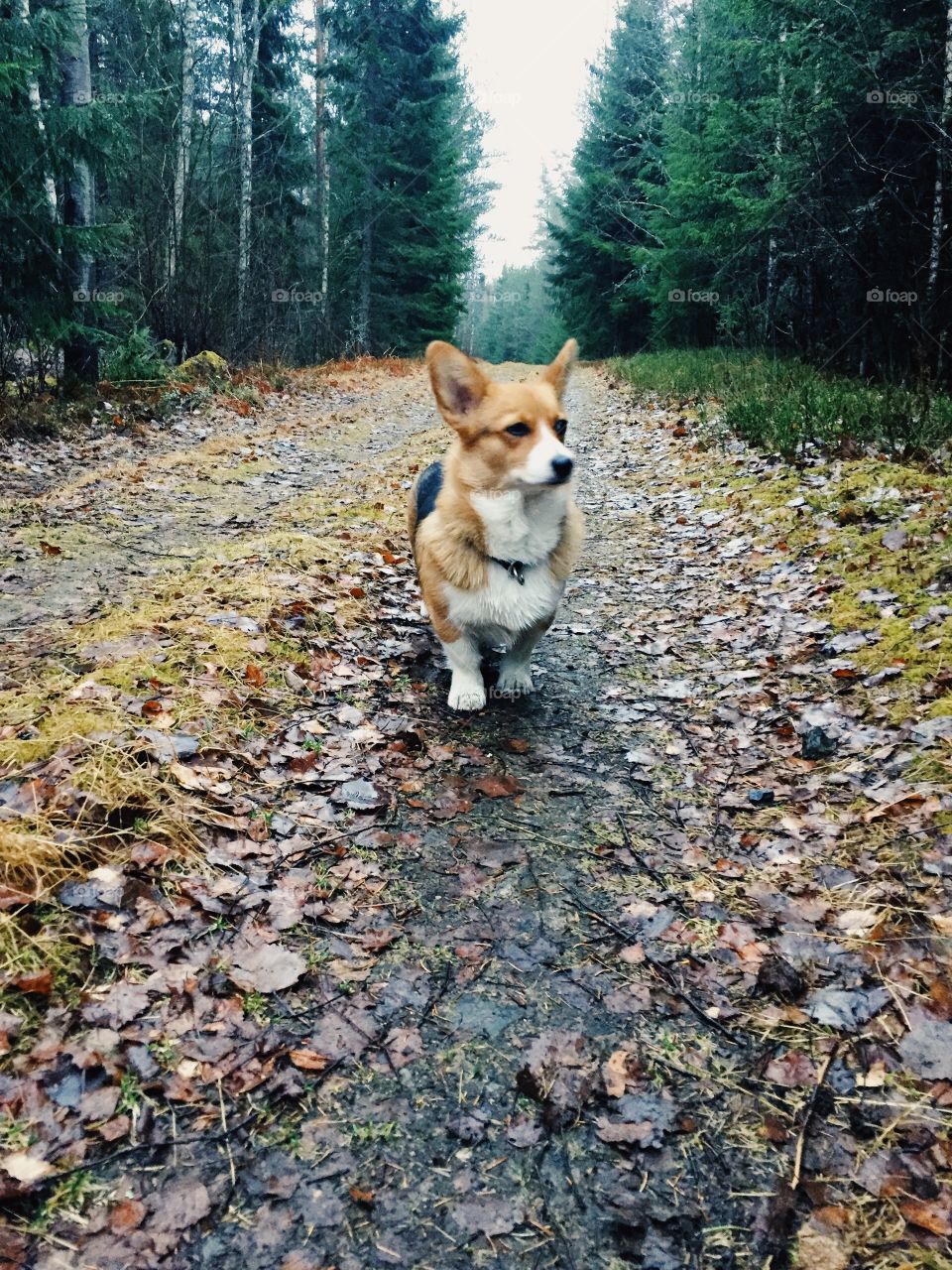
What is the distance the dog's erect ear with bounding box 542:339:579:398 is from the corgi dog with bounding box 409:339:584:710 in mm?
87

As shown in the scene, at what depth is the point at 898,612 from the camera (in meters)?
4.18

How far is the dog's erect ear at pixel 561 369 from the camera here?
404 centimetres

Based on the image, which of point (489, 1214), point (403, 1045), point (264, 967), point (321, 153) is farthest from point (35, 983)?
point (321, 153)

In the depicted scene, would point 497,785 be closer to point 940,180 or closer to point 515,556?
point 515,556

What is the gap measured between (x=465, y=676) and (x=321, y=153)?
2578 cm

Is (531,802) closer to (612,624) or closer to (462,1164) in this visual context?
(462,1164)

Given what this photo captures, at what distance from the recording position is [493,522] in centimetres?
370

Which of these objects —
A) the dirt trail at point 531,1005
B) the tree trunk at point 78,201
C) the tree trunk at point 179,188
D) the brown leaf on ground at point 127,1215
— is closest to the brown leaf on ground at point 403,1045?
the dirt trail at point 531,1005

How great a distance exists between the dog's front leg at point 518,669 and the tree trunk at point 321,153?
2048 cm

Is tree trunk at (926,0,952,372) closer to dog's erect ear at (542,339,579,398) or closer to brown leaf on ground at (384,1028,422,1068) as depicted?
dog's erect ear at (542,339,579,398)

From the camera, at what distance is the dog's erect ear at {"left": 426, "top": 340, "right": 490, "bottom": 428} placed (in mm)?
3648

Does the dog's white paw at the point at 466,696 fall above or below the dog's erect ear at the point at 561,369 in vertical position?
below

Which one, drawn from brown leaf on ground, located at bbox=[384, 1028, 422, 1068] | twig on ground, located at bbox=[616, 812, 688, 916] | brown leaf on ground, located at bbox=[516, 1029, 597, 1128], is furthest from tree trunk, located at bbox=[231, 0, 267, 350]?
brown leaf on ground, located at bbox=[516, 1029, 597, 1128]

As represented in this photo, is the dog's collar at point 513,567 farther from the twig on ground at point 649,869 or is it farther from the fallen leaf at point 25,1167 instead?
the fallen leaf at point 25,1167
